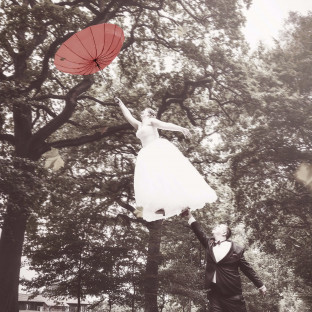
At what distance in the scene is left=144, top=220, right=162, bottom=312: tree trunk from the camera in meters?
12.7

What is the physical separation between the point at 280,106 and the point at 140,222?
9.23 m

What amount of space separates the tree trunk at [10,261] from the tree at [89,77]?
29mm

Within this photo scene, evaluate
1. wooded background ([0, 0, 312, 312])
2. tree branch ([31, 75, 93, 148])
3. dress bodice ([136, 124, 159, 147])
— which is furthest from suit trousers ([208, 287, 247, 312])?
tree branch ([31, 75, 93, 148])

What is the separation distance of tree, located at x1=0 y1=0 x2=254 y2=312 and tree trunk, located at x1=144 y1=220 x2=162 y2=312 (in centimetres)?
9

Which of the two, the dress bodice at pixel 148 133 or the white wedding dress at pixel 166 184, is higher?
the dress bodice at pixel 148 133

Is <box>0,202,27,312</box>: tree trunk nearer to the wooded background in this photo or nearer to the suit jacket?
the wooded background

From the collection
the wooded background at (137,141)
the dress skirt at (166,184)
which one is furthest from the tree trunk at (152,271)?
the dress skirt at (166,184)

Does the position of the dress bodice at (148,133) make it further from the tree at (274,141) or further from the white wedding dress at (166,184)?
→ the tree at (274,141)

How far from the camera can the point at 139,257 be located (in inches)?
526

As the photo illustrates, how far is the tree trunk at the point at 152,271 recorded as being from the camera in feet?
41.5

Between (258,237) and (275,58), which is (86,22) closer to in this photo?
(275,58)

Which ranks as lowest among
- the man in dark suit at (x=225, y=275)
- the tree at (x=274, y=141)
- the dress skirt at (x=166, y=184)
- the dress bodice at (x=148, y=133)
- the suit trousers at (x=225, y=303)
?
the suit trousers at (x=225, y=303)

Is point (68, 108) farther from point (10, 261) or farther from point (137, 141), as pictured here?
point (10, 261)

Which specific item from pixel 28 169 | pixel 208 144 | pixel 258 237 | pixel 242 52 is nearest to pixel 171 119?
pixel 208 144
